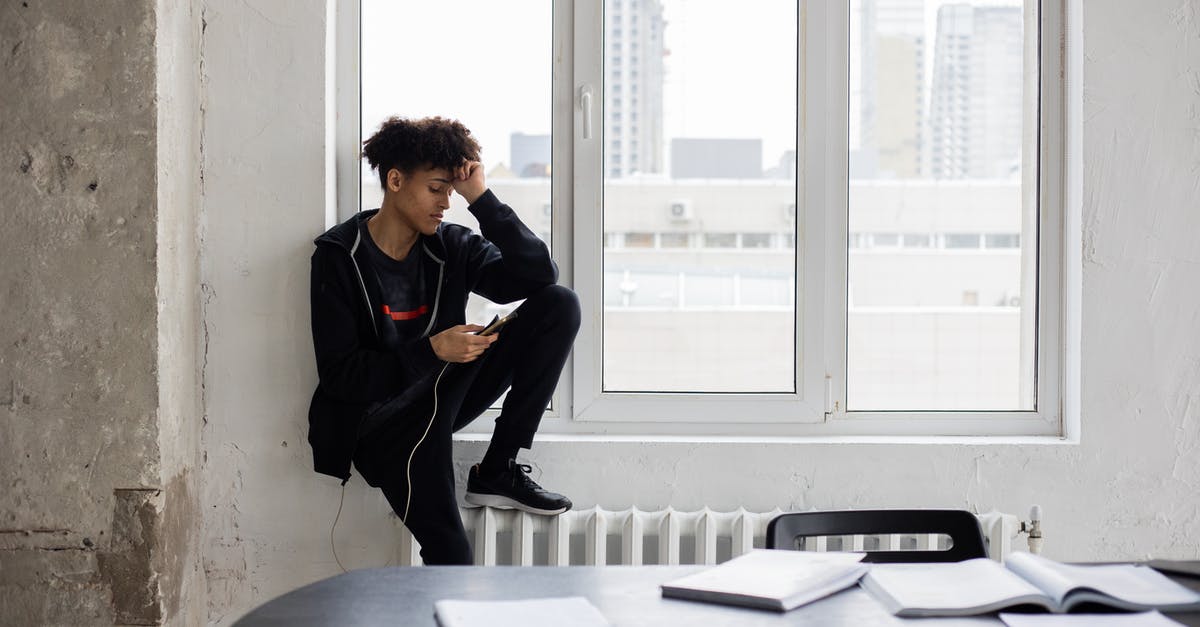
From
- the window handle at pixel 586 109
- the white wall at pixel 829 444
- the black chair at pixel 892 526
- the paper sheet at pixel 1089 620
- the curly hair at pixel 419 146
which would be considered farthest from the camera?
the window handle at pixel 586 109

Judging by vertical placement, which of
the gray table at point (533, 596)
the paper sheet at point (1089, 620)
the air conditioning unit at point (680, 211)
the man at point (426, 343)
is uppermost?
the air conditioning unit at point (680, 211)

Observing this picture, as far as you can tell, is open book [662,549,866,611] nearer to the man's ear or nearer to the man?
the man

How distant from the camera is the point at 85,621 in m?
2.39

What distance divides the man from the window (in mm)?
299

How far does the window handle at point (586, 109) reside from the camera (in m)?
2.82

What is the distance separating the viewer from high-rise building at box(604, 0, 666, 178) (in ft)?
9.41

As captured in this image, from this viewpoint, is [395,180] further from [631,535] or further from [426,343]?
[631,535]

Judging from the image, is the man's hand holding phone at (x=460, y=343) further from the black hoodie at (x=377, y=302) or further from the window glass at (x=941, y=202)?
the window glass at (x=941, y=202)

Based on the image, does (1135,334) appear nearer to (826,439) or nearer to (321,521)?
(826,439)

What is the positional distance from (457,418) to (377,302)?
37 cm

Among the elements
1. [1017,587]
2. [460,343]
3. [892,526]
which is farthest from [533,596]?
[460,343]

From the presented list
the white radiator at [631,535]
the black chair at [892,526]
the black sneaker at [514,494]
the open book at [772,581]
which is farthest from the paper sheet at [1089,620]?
the black sneaker at [514,494]

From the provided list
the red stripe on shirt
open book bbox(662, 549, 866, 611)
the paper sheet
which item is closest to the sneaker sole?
the red stripe on shirt

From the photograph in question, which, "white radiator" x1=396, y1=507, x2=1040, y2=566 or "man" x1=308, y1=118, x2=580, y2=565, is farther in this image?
"white radiator" x1=396, y1=507, x2=1040, y2=566
